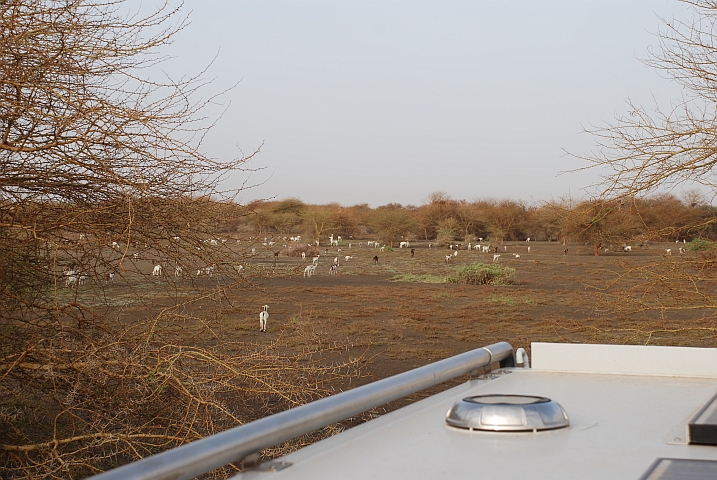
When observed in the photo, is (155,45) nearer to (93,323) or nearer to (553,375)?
(93,323)

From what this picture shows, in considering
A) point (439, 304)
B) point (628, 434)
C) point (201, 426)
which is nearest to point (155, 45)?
point (201, 426)

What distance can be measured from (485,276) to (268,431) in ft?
103

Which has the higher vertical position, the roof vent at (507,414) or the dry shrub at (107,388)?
the roof vent at (507,414)

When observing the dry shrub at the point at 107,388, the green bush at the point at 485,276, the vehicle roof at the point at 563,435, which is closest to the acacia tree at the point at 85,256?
the dry shrub at the point at 107,388

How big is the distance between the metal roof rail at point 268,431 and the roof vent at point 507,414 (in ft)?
0.85

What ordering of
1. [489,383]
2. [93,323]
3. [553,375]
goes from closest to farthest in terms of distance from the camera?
[489,383]
[553,375]
[93,323]

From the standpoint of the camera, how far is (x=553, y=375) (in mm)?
3303

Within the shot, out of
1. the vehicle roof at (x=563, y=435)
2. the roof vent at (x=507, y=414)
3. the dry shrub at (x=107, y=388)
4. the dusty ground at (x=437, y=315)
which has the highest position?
the roof vent at (x=507, y=414)

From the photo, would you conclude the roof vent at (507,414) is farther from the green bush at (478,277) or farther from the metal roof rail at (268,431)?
the green bush at (478,277)

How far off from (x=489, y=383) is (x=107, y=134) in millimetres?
3344

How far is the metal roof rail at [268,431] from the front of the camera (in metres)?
1.36

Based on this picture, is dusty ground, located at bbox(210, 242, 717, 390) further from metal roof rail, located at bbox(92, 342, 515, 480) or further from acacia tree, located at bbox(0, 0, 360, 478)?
metal roof rail, located at bbox(92, 342, 515, 480)

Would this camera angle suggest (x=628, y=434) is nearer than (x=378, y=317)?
Yes

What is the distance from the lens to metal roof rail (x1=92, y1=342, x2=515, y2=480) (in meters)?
1.36
